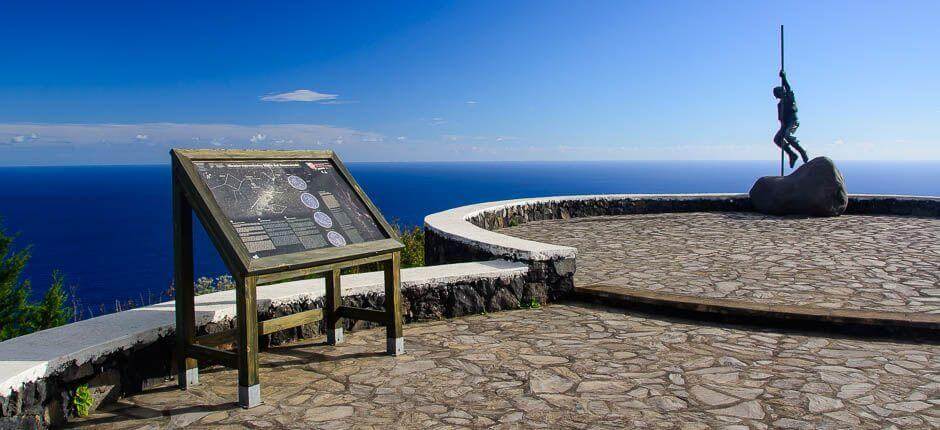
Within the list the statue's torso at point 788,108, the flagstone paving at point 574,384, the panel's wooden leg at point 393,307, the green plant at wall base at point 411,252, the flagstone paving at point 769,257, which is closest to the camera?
the flagstone paving at point 574,384

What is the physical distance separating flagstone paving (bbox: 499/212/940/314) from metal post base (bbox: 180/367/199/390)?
11.8 feet

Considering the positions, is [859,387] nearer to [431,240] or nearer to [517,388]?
[517,388]

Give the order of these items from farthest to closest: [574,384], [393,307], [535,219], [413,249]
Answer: [535,219] < [413,249] < [393,307] < [574,384]

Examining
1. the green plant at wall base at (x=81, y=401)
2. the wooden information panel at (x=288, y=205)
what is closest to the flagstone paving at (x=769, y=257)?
the wooden information panel at (x=288, y=205)

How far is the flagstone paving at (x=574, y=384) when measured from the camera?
336 centimetres

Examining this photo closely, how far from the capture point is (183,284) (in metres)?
3.83

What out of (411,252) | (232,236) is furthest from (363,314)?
(411,252)

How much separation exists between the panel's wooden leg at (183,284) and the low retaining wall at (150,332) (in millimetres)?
187

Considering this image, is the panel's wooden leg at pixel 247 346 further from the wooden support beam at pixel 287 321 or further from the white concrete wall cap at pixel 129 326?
the white concrete wall cap at pixel 129 326

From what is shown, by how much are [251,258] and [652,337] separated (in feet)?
9.55

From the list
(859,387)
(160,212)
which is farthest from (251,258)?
(160,212)

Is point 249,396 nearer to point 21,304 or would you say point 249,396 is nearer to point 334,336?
point 334,336

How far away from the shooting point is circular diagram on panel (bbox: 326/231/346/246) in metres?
4.08

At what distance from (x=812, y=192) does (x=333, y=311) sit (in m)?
11.0
